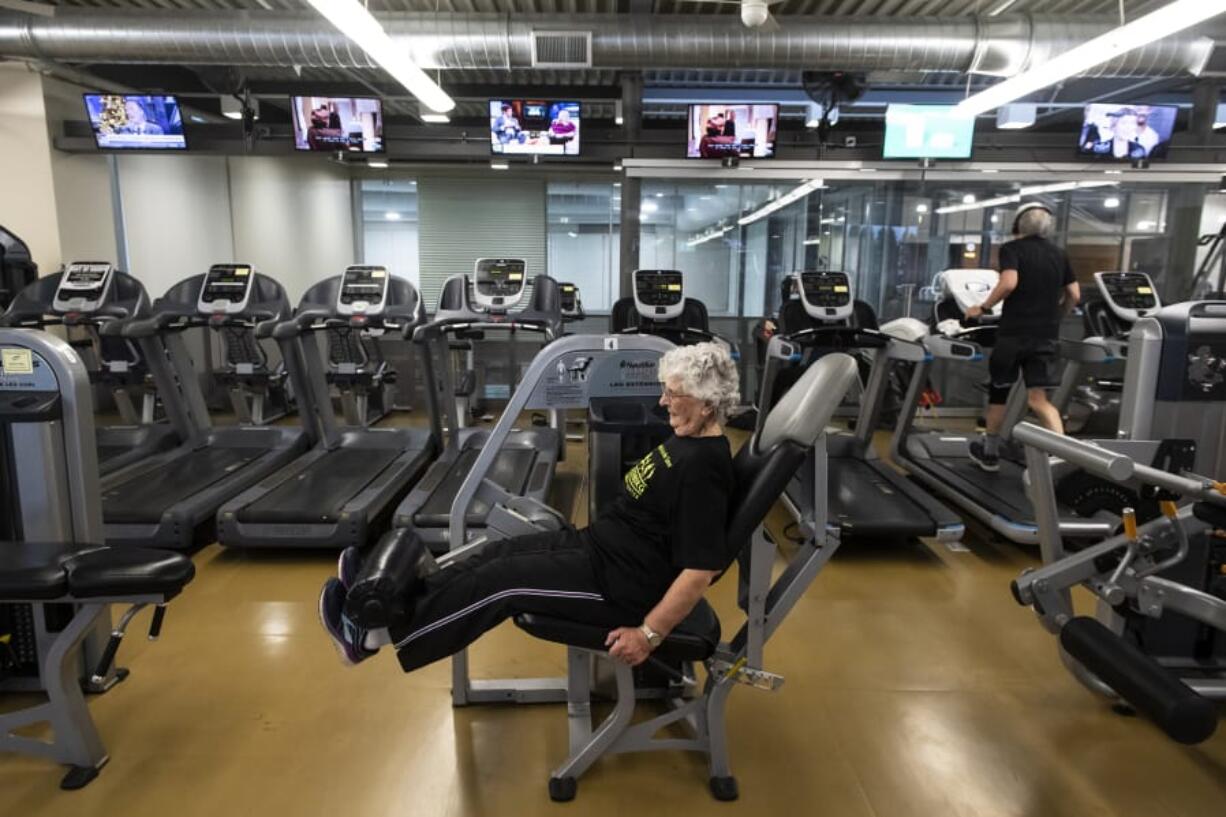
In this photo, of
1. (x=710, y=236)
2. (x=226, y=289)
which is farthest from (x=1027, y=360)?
(x=226, y=289)

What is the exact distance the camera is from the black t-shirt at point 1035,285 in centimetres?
467

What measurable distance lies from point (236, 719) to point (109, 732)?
0.39m

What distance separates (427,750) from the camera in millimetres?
2439

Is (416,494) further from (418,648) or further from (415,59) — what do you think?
(415,59)

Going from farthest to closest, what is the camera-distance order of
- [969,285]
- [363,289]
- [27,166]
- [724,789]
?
[27,166]
[969,285]
[363,289]
[724,789]

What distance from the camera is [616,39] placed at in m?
5.61

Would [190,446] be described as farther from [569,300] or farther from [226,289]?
[569,300]

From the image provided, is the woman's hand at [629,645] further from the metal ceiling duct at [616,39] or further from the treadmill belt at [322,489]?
the metal ceiling duct at [616,39]

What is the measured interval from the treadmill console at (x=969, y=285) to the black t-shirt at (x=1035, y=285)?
4.39ft

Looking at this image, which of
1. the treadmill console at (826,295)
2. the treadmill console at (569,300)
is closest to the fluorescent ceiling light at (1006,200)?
the treadmill console at (826,295)

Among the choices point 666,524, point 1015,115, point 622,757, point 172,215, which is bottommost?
point 622,757

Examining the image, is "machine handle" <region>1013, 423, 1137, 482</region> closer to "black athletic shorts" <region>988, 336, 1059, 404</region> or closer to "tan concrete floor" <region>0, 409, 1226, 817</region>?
"tan concrete floor" <region>0, 409, 1226, 817</region>

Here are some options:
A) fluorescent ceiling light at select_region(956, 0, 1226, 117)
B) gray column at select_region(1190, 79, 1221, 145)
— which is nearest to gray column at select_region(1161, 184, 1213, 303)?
gray column at select_region(1190, 79, 1221, 145)

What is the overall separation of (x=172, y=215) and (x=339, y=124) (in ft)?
9.23
